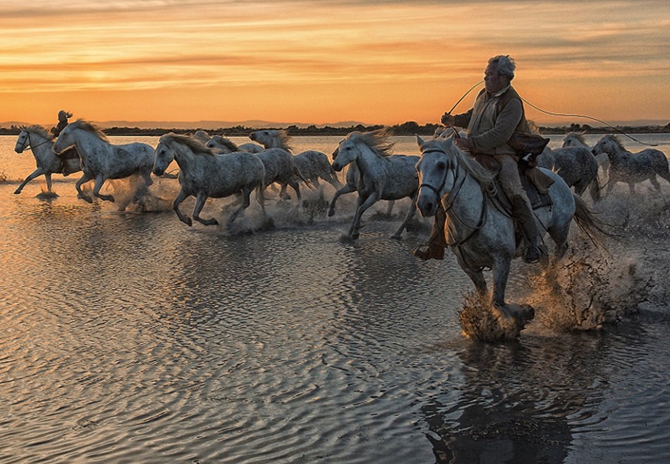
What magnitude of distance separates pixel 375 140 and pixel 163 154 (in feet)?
13.5

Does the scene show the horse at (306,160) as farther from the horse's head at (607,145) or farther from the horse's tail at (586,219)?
the horse's tail at (586,219)

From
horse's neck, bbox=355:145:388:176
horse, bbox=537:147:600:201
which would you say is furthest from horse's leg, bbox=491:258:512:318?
horse, bbox=537:147:600:201

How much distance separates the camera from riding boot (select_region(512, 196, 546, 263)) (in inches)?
326

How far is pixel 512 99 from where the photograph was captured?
8.34m

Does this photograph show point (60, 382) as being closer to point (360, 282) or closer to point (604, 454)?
point (604, 454)

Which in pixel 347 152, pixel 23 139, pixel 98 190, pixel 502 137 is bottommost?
pixel 98 190

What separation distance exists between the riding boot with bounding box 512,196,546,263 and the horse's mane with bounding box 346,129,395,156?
8.93 m

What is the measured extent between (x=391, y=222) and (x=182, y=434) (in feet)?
45.0

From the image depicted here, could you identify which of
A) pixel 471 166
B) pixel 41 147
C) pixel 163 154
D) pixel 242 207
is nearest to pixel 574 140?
pixel 242 207

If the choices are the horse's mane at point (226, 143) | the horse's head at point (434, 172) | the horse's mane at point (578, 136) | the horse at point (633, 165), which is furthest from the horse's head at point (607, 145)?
the horse's head at point (434, 172)

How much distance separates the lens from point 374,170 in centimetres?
1711

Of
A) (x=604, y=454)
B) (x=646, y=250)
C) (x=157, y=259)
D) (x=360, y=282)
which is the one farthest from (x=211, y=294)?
(x=646, y=250)

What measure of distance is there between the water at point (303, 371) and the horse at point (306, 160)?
35.7ft

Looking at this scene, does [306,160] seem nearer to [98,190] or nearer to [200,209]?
[98,190]
